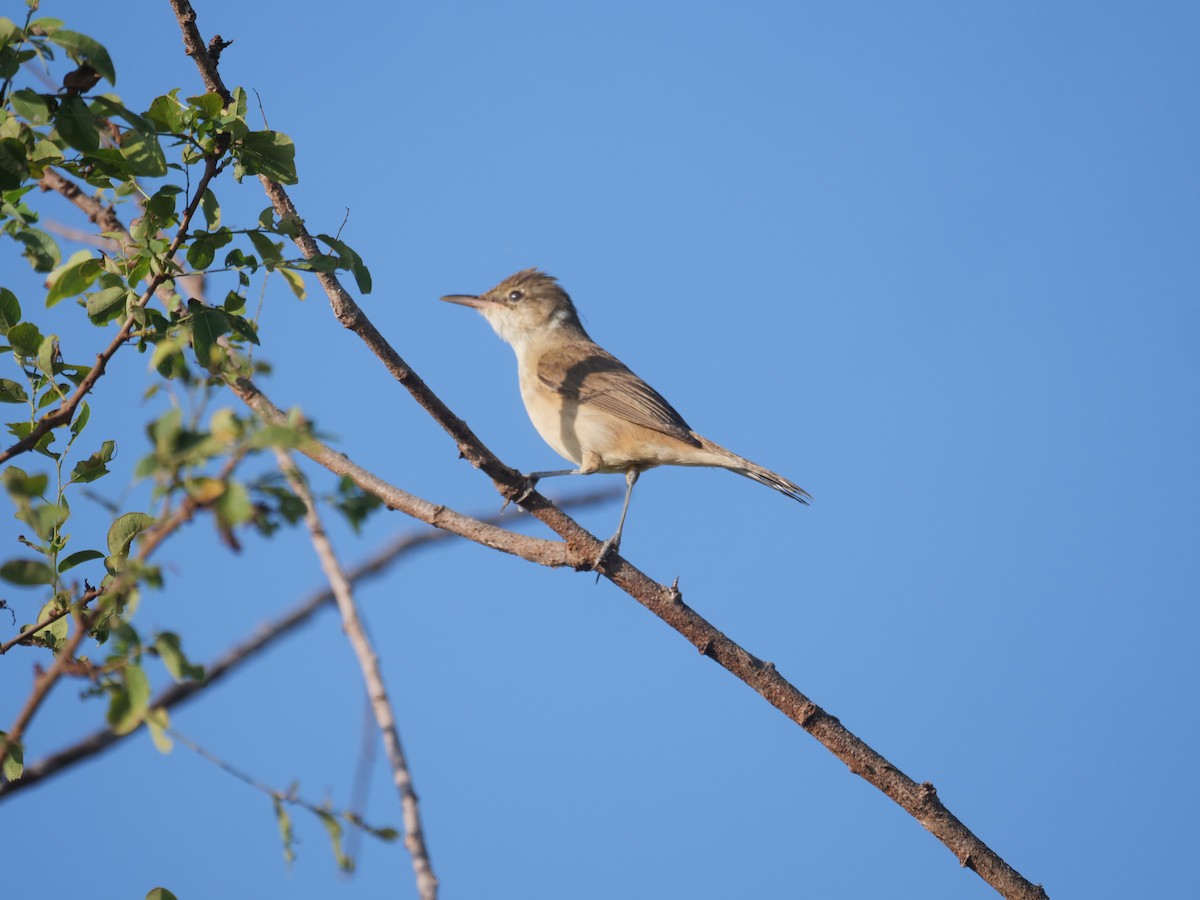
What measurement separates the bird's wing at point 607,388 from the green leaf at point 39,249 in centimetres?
432

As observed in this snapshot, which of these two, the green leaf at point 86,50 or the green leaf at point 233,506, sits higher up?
the green leaf at point 86,50

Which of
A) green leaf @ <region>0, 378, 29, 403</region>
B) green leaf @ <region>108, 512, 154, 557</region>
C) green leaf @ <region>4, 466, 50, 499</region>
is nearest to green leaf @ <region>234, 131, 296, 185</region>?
green leaf @ <region>0, 378, 29, 403</region>

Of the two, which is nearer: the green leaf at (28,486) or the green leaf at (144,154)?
the green leaf at (28,486)

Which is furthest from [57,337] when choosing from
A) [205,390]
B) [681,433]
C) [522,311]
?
[522,311]

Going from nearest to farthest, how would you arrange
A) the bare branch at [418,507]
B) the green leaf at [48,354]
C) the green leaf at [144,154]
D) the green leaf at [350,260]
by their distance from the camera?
the green leaf at [144,154] → the green leaf at [48,354] → the green leaf at [350,260] → the bare branch at [418,507]

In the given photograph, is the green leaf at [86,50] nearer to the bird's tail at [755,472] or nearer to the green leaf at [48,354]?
the green leaf at [48,354]

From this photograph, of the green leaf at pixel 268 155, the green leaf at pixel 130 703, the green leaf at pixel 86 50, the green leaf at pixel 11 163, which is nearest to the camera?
the green leaf at pixel 130 703

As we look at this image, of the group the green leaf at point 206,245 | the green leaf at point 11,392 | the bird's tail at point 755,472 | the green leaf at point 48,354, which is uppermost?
the bird's tail at point 755,472

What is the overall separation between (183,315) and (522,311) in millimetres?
5650

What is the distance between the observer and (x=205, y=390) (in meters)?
1.75

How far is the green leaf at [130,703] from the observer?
186 centimetres

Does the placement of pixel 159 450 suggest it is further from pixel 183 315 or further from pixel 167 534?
pixel 183 315

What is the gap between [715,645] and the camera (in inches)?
157

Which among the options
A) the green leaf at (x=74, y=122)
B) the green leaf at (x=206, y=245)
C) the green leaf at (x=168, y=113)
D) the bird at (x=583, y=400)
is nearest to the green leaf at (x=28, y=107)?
the green leaf at (x=74, y=122)
